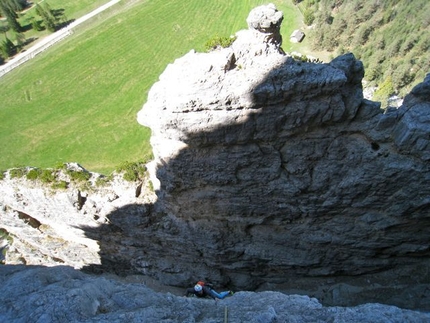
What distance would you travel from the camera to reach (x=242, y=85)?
11.6 meters

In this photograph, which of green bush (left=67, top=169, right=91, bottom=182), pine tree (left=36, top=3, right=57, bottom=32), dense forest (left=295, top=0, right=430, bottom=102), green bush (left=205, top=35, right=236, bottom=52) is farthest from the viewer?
pine tree (left=36, top=3, right=57, bottom=32)

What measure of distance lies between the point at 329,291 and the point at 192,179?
9612 mm

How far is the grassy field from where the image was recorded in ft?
114

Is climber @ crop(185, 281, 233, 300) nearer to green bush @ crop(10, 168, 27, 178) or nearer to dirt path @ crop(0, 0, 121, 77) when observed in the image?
green bush @ crop(10, 168, 27, 178)

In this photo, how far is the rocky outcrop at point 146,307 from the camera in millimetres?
7305

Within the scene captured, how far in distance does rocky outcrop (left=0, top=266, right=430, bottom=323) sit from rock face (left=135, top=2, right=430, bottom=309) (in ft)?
19.5

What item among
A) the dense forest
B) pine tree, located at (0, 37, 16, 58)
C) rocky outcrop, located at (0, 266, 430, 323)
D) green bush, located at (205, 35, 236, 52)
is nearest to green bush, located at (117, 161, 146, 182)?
green bush, located at (205, 35, 236, 52)

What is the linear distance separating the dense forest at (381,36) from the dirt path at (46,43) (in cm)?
3566

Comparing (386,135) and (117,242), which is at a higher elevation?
(386,135)

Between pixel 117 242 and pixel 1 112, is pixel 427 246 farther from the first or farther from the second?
pixel 1 112

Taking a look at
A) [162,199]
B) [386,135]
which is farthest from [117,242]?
[386,135]

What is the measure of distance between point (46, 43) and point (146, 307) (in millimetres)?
53836

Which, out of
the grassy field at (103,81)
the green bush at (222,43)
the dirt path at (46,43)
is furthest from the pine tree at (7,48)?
the green bush at (222,43)

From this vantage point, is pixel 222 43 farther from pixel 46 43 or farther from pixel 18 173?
pixel 46 43
